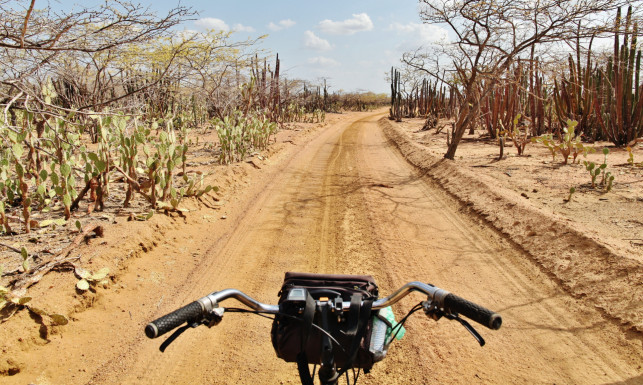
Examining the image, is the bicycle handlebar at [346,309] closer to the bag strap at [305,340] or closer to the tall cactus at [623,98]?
the bag strap at [305,340]

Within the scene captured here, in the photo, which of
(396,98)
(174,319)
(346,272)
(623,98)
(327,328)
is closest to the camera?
(174,319)

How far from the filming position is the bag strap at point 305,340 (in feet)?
5.05

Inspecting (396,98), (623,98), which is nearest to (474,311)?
(623,98)

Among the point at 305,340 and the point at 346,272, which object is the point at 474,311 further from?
the point at 346,272

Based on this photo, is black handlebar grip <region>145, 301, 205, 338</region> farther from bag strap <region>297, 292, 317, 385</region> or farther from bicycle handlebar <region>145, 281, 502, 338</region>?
bag strap <region>297, 292, 317, 385</region>

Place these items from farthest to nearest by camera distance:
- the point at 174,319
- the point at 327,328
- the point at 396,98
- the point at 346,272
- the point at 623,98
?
1. the point at 396,98
2. the point at 623,98
3. the point at 346,272
4. the point at 327,328
5. the point at 174,319

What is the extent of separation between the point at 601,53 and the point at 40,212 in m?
12.0

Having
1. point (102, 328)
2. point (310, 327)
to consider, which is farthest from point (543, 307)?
point (102, 328)

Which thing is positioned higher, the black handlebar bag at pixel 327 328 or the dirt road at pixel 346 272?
the black handlebar bag at pixel 327 328

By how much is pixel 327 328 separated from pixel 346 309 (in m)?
0.11

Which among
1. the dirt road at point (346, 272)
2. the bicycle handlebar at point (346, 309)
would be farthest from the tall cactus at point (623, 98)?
the bicycle handlebar at point (346, 309)

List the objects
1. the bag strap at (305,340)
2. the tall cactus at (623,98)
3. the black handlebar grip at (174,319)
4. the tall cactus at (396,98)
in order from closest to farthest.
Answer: the black handlebar grip at (174,319) < the bag strap at (305,340) < the tall cactus at (623,98) < the tall cactus at (396,98)

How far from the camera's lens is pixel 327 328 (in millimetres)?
1659

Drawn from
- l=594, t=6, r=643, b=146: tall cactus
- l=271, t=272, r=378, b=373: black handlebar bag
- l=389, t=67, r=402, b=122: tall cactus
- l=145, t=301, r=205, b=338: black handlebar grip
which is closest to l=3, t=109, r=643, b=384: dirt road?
l=271, t=272, r=378, b=373: black handlebar bag
